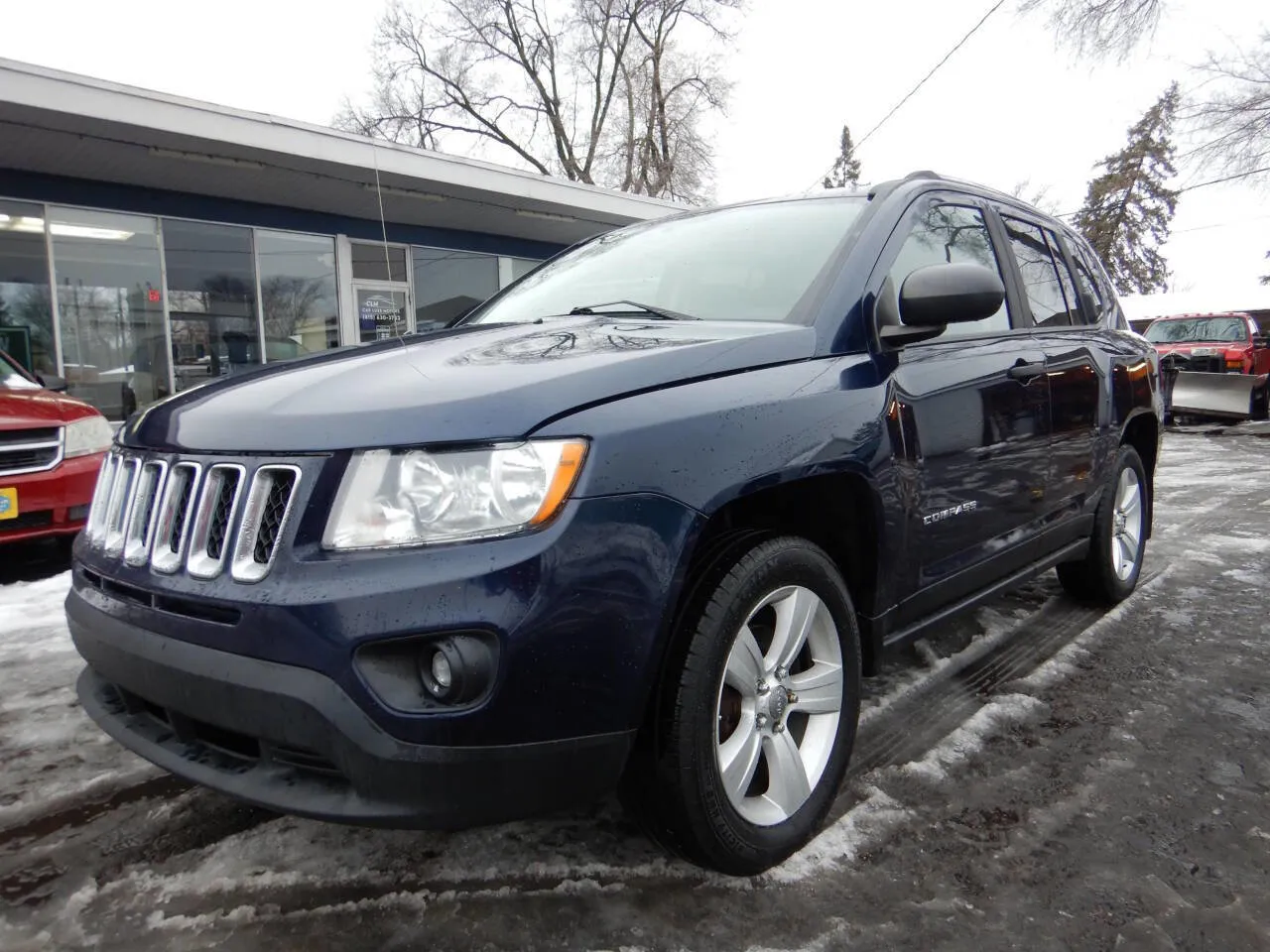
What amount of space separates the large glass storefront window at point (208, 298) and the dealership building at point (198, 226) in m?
0.02

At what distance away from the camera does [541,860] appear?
2.02 m

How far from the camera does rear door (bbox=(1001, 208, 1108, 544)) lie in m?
3.22

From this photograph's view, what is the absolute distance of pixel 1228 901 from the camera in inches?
73.7

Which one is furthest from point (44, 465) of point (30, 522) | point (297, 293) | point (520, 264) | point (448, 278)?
point (520, 264)

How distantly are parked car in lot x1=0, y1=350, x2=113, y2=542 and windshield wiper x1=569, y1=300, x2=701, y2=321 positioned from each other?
11.9 feet

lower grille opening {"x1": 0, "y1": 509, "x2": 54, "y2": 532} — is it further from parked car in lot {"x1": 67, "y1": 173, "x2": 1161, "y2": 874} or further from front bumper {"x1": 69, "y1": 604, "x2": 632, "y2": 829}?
front bumper {"x1": 69, "y1": 604, "x2": 632, "y2": 829}

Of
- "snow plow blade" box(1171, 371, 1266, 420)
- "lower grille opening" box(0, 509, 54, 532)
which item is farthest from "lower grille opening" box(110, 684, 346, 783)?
"snow plow blade" box(1171, 371, 1266, 420)

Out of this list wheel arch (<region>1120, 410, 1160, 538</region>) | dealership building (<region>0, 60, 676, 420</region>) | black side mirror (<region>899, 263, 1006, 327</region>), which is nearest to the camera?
black side mirror (<region>899, 263, 1006, 327</region>)

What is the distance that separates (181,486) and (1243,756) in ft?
10.1

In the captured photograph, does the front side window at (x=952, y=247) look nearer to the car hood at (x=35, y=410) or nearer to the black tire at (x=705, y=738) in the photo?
the black tire at (x=705, y=738)

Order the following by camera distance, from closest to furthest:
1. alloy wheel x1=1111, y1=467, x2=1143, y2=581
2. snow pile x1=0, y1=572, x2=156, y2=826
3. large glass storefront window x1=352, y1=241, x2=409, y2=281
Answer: snow pile x1=0, y1=572, x2=156, y2=826 < alloy wheel x1=1111, y1=467, x2=1143, y2=581 < large glass storefront window x1=352, y1=241, x2=409, y2=281

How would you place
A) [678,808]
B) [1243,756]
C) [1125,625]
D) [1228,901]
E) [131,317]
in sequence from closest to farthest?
[678,808], [1228,901], [1243,756], [1125,625], [131,317]

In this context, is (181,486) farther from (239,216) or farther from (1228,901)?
(239,216)

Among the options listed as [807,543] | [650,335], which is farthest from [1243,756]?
[650,335]
